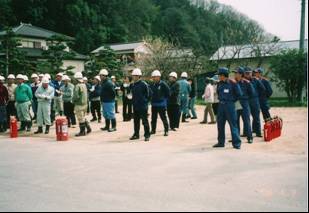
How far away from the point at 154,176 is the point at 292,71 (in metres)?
20.1

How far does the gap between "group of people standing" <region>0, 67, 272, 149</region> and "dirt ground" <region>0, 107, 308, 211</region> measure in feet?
2.63

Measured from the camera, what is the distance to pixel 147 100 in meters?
12.0

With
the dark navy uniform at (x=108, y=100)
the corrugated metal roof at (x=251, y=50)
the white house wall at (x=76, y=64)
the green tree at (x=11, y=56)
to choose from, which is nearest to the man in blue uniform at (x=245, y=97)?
the dark navy uniform at (x=108, y=100)

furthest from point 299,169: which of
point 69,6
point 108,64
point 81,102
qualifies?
point 69,6

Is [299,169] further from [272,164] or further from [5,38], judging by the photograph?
[5,38]

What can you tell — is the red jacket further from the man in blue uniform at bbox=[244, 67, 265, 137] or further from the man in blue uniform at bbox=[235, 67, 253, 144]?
the man in blue uniform at bbox=[244, 67, 265, 137]

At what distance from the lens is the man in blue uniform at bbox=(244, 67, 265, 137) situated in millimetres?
11227

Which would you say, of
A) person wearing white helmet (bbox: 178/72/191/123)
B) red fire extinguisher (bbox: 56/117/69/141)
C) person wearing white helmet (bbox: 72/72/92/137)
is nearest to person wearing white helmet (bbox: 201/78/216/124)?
person wearing white helmet (bbox: 178/72/191/123)

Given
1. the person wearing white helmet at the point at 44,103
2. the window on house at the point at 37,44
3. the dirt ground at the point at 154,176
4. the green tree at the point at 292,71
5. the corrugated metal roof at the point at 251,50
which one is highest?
the window on house at the point at 37,44

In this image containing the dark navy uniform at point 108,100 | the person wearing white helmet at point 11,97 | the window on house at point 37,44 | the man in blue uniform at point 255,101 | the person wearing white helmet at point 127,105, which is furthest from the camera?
the window on house at point 37,44

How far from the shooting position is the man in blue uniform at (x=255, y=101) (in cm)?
1123

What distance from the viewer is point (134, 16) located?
227 feet

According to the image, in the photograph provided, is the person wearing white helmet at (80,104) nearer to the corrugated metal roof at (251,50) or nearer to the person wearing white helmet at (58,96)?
the person wearing white helmet at (58,96)

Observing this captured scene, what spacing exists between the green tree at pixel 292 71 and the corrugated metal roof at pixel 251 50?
1160 centimetres
